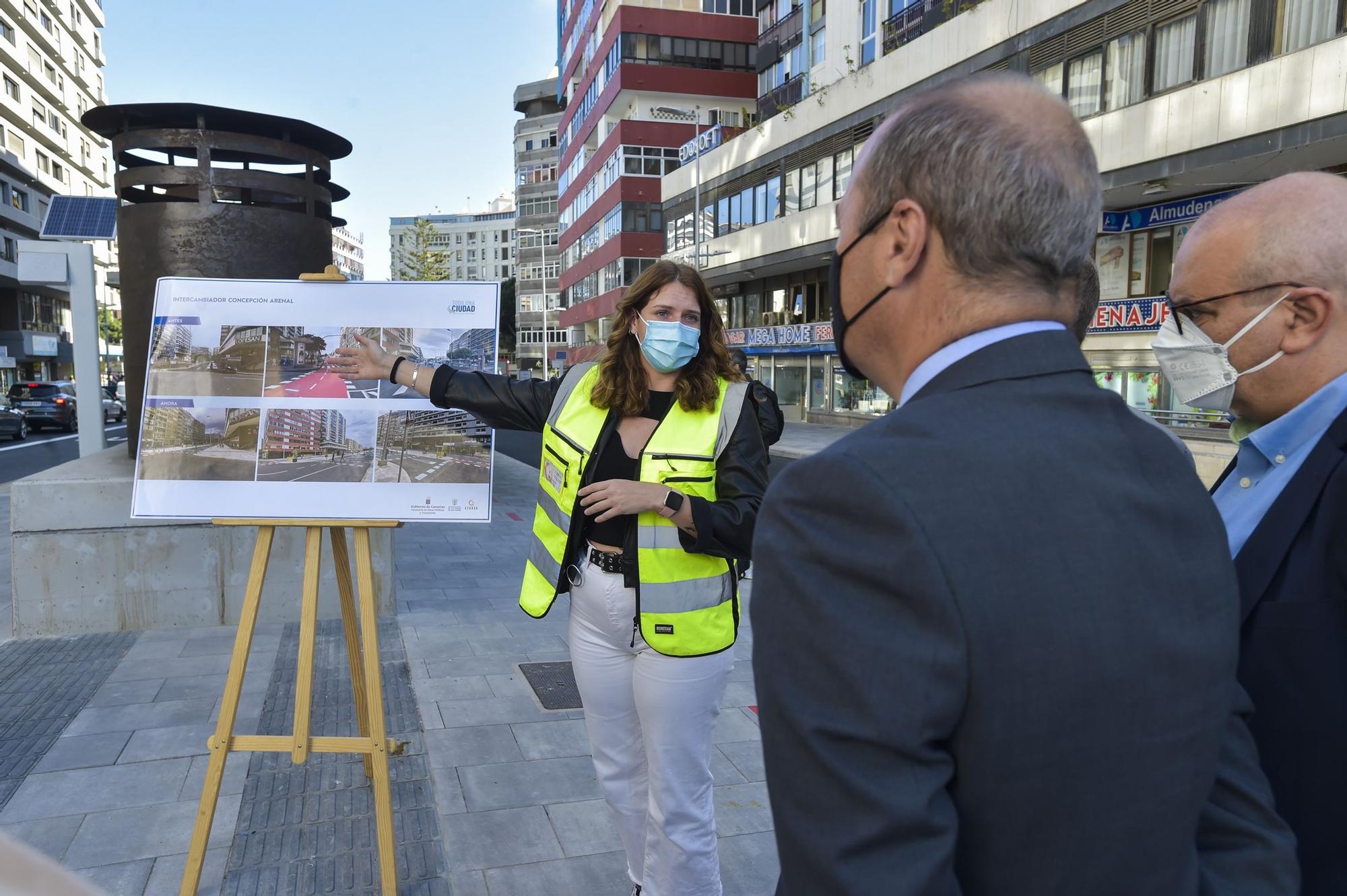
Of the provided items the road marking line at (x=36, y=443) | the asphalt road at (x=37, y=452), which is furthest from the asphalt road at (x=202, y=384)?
the road marking line at (x=36, y=443)

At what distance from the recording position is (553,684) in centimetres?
497

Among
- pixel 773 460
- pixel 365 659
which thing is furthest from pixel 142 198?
pixel 773 460

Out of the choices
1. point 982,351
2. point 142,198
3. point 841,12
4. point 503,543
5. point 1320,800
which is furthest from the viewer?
point 841,12

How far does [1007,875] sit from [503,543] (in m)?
8.44

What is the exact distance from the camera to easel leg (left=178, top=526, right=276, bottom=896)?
9.36 ft

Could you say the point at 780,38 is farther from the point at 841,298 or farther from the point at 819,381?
the point at 841,298

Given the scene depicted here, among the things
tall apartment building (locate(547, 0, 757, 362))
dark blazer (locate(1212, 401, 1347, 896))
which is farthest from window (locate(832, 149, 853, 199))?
dark blazer (locate(1212, 401, 1347, 896))

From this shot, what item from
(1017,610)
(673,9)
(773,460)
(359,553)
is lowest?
(773,460)

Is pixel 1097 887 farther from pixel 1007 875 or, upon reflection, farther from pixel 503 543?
pixel 503 543

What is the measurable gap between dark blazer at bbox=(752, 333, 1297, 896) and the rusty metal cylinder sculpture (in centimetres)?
547

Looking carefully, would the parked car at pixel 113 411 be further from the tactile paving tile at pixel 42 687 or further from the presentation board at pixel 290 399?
→ the presentation board at pixel 290 399

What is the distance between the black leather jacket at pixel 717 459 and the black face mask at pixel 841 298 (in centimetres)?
142

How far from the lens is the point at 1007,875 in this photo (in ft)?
3.16

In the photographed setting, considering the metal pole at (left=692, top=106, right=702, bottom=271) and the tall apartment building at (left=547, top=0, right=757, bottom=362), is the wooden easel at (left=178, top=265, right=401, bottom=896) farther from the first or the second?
the tall apartment building at (left=547, top=0, right=757, bottom=362)
